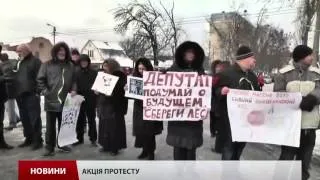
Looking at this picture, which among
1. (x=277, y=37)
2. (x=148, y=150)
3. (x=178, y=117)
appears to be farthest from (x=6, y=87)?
(x=277, y=37)

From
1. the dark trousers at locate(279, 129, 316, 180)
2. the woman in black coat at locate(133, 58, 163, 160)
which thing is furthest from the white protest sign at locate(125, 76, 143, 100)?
the dark trousers at locate(279, 129, 316, 180)

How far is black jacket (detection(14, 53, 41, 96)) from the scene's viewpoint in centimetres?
902

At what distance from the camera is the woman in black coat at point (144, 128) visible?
26.7 ft

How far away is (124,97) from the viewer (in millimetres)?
8859

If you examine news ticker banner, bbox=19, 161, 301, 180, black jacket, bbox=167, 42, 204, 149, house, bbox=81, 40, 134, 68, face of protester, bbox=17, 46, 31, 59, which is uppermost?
house, bbox=81, 40, 134, 68

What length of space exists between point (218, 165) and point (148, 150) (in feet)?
11.6

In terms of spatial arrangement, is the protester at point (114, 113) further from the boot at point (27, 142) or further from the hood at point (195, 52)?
the hood at point (195, 52)

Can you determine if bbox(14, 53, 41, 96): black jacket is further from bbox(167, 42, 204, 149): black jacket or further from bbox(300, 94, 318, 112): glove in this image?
bbox(300, 94, 318, 112): glove

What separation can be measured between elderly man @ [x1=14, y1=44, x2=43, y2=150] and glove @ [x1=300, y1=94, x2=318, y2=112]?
503 centimetres

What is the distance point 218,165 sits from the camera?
16.3ft

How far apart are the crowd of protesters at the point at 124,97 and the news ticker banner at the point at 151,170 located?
1.04 m

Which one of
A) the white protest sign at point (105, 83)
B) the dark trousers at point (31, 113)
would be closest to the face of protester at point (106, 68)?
the white protest sign at point (105, 83)

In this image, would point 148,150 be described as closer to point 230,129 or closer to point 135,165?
point 230,129

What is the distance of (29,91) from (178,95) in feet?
12.7
